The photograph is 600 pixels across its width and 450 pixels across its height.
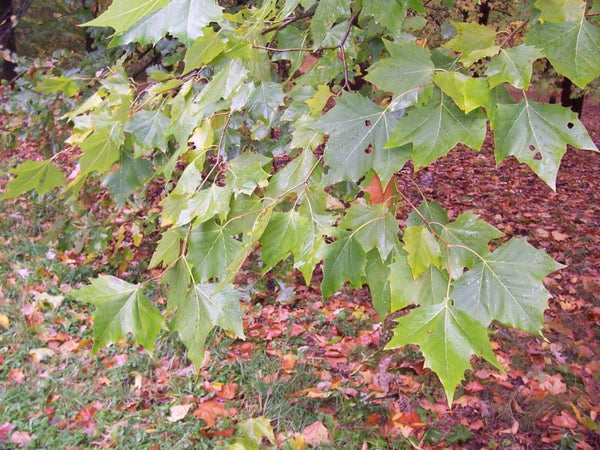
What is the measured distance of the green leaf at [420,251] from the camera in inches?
41.1

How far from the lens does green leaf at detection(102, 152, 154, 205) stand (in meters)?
1.48

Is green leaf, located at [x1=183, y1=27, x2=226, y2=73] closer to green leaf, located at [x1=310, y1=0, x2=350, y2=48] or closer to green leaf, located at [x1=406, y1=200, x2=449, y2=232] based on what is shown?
green leaf, located at [x1=310, y1=0, x2=350, y2=48]

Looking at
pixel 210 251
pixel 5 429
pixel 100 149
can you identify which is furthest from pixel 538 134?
pixel 5 429

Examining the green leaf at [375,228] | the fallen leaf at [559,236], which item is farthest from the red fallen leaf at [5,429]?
the fallen leaf at [559,236]

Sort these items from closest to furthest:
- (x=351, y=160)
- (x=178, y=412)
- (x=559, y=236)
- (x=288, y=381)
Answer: (x=351, y=160) < (x=178, y=412) < (x=288, y=381) < (x=559, y=236)

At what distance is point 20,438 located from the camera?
302 centimetres

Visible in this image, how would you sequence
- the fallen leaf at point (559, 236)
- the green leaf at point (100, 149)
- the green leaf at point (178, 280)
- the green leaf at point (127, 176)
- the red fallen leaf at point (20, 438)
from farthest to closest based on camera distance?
the fallen leaf at point (559, 236), the red fallen leaf at point (20, 438), the green leaf at point (127, 176), the green leaf at point (100, 149), the green leaf at point (178, 280)

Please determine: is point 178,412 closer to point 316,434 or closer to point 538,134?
point 316,434

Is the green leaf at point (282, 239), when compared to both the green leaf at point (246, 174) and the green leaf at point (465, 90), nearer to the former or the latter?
the green leaf at point (246, 174)

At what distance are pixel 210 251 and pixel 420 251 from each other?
0.49 metres

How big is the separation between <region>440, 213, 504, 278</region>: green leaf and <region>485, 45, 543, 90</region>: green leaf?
0.33 metres

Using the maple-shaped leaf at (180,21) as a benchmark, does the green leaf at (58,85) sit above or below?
below

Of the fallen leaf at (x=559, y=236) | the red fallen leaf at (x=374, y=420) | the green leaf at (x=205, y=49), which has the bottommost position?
the fallen leaf at (x=559, y=236)

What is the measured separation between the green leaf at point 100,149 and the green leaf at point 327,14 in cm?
59
